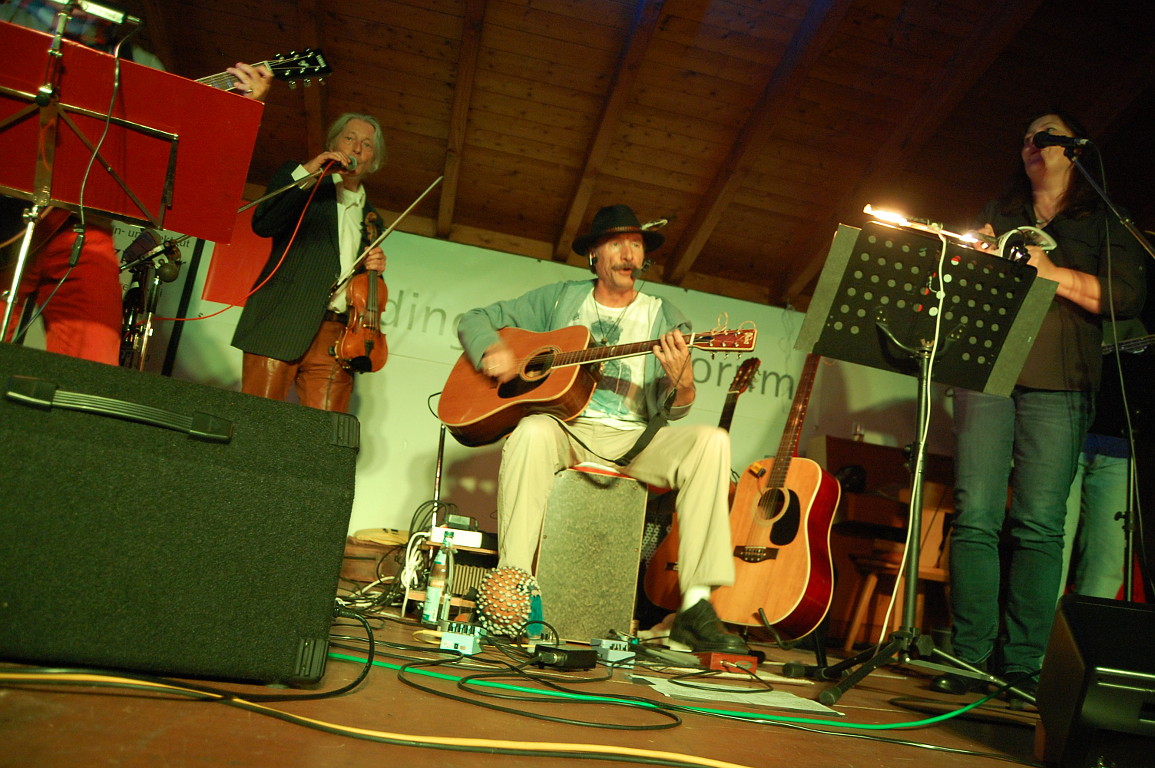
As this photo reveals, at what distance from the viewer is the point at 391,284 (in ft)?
16.1

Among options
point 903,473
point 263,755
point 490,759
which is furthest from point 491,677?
point 903,473

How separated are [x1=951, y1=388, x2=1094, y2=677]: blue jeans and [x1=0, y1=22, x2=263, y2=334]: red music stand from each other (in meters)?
2.50

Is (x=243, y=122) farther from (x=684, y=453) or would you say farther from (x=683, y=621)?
(x=683, y=621)

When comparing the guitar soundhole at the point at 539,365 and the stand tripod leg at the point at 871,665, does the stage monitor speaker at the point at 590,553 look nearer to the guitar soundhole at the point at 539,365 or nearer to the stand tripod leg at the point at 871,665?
the guitar soundhole at the point at 539,365

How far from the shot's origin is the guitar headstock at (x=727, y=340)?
2744 millimetres

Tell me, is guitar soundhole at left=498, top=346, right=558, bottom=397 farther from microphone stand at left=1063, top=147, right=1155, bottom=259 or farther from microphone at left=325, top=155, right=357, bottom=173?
microphone stand at left=1063, top=147, right=1155, bottom=259

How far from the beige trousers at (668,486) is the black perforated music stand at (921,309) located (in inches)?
22.4

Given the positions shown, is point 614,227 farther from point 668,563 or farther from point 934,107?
point 934,107

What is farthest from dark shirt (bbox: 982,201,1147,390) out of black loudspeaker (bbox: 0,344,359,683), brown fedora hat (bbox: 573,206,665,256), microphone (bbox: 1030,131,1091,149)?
black loudspeaker (bbox: 0,344,359,683)

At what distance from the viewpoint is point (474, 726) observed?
4.17 ft

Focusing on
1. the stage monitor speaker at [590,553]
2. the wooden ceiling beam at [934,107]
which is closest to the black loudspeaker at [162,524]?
the stage monitor speaker at [590,553]

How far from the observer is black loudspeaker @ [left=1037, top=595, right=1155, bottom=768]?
55.3 inches

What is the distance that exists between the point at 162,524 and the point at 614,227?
2.60 meters

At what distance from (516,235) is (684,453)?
2.75 m
